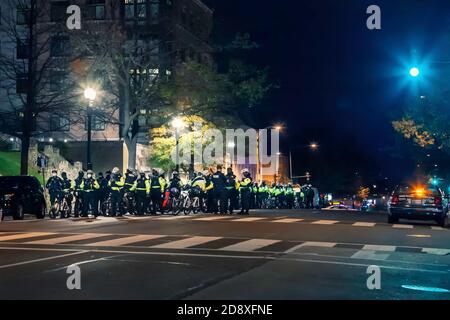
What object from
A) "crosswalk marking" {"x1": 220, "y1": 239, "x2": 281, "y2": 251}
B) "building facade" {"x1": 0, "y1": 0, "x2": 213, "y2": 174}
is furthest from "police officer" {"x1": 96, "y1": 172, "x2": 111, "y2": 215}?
"crosswalk marking" {"x1": 220, "y1": 239, "x2": 281, "y2": 251}

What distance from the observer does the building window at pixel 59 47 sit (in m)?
34.3

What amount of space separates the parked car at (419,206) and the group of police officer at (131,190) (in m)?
6.47

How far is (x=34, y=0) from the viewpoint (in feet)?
104

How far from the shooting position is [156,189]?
88.6 ft

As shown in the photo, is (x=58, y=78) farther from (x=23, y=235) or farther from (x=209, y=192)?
(x=23, y=235)

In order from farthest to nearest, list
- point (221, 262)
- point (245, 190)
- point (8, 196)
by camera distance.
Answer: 1. point (245, 190)
2. point (8, 196)
3. point (221, 262)

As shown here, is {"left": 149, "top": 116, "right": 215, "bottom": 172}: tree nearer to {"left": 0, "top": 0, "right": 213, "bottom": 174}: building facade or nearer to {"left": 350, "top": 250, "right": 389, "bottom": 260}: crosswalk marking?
{"left": 0, "top": 0, "right": 213, "bottom": 174}: building facade

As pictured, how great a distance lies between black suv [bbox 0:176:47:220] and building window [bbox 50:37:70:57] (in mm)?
10689

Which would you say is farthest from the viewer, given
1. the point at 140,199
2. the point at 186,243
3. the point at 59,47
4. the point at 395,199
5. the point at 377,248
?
the point at 59,47

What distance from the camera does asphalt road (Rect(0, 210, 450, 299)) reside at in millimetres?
8461

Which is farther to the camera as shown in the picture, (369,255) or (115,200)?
(115,200)

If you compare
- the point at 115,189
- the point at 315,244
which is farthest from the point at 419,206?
the point at 115,189

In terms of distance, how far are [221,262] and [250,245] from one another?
2.93 meters
